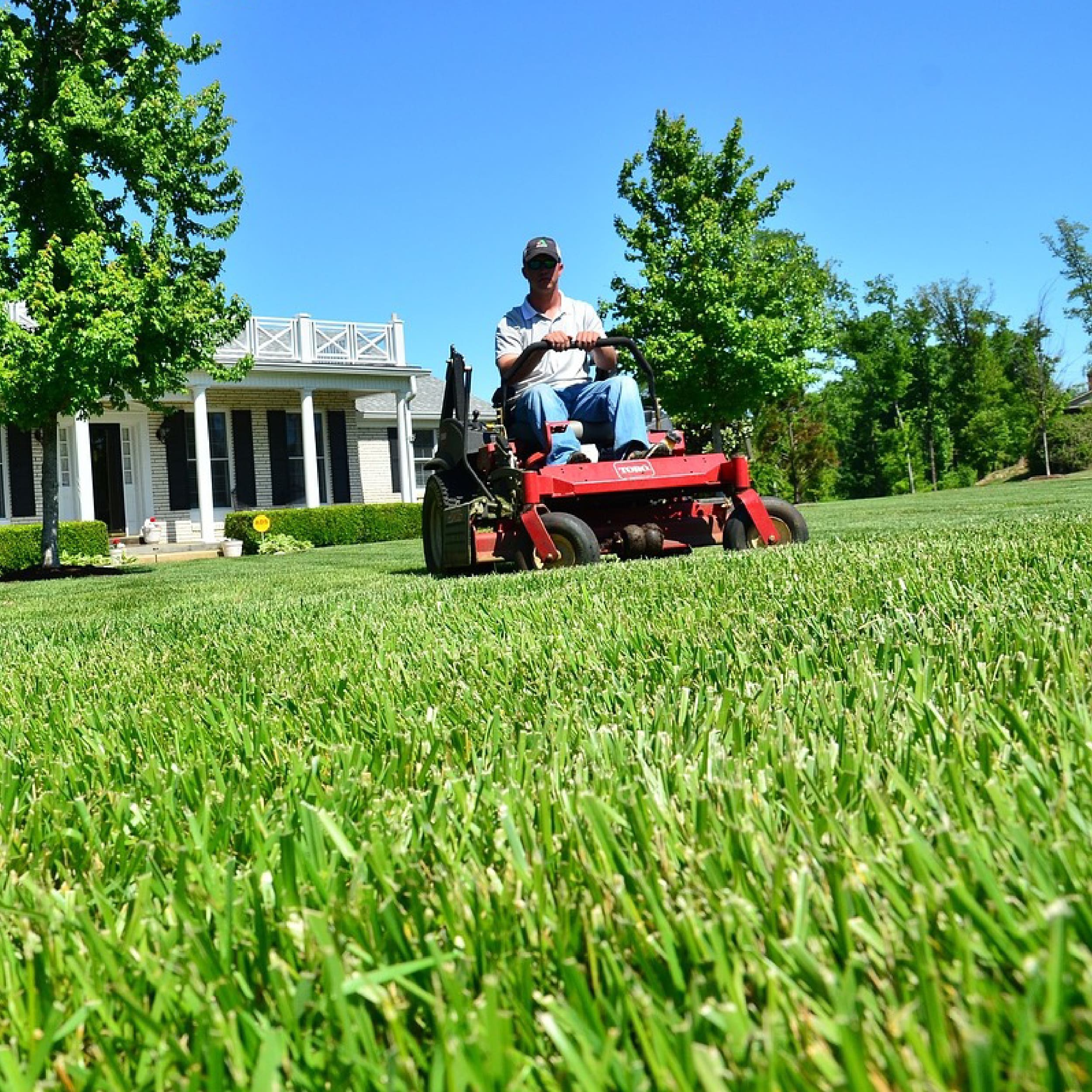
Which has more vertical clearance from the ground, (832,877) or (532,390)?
(532,390)

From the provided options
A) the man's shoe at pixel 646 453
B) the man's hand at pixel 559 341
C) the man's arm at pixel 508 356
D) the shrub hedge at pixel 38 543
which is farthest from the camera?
the shrub hedge at pixel 38 543

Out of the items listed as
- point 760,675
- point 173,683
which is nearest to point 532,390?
point 173,683

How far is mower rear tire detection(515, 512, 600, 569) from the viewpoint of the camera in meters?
5.97

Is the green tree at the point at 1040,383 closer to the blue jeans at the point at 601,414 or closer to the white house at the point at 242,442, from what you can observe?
the white house at the point at 242,442

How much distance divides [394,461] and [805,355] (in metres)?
12.7

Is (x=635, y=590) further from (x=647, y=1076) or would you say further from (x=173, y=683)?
(x=647, y=1076)

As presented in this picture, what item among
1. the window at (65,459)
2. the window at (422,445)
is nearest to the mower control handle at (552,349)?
the window at (65,459)

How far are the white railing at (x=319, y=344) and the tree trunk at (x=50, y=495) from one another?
A: 11.1 m

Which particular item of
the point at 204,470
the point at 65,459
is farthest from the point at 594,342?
the point at 65,459

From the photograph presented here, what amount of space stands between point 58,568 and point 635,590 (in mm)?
12991

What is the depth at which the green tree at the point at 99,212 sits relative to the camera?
12797mm

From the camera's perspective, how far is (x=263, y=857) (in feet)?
4.22

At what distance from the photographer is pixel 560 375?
6.82 metres

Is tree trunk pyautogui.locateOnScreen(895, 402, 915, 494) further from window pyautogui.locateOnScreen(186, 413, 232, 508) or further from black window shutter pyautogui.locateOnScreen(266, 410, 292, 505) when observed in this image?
window pyautogui.locateOnScreen(186, 413, 232, 508)
